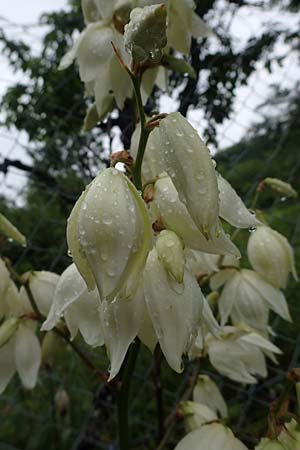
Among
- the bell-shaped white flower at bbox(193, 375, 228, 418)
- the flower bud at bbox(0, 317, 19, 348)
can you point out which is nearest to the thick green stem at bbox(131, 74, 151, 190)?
the flower bud at bbox(0, 317, 19, 348)

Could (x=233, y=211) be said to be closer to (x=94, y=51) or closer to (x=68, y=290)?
(x=68, y=290)

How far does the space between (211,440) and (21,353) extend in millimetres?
256

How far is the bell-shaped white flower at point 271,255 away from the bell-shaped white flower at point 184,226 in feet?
0.97

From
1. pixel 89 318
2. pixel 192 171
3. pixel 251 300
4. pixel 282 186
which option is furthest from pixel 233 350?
pixel 192 171

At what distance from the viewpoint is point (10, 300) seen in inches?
27.2

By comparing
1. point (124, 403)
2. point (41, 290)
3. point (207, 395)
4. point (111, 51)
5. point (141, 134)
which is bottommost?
point (207, 395)

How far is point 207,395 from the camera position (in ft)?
2.82

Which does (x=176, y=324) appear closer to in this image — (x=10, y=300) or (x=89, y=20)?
(x=10, y=300)

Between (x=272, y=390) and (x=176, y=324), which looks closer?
(x=176, y=324)

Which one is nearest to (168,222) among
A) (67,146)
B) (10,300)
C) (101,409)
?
(10,300)

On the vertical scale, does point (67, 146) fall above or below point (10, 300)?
above

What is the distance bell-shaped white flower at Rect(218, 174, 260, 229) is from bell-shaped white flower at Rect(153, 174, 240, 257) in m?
0.03

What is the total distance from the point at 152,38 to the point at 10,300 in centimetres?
40

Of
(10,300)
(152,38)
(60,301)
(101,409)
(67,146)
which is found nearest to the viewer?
(152,38)
